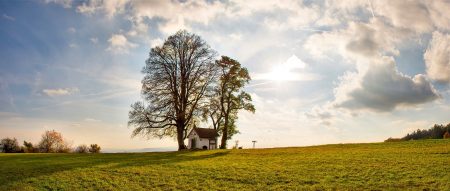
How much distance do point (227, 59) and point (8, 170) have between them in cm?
3150

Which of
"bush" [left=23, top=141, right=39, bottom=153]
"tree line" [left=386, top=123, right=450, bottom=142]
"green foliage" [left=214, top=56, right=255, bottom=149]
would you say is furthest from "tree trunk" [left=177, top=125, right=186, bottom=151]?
"tree line" [left=386, top=123, right=450, bottom=142]

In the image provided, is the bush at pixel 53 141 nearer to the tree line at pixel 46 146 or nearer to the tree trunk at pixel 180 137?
the tree line at pixel 46 146

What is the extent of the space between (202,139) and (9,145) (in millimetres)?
36076

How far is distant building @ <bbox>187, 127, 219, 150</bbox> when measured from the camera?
2429 inches

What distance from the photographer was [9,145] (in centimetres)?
7012

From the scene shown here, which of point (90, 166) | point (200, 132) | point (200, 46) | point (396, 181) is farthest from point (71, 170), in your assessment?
point (200, 132)

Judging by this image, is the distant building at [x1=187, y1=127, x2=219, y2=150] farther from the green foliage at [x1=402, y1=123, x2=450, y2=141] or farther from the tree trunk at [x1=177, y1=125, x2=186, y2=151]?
the green foliage at [x1=402, y1=123, x2=450, y2=141]

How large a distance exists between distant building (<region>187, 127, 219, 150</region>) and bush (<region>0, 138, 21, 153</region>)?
28695 millimetres

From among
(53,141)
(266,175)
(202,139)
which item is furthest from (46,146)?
(266,175)

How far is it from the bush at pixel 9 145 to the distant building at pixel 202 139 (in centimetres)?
2869

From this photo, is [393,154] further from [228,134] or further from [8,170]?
[228,134]

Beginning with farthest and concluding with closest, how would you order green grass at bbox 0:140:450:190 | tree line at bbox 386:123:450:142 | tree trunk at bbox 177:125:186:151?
tree line at bbox 386:123:450:142, tree trunk at bbox 177:125:186:151, green grass at bbox 0:140:450:190

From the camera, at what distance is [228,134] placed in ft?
193

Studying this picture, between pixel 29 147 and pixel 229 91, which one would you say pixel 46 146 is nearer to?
pixel 29 147
